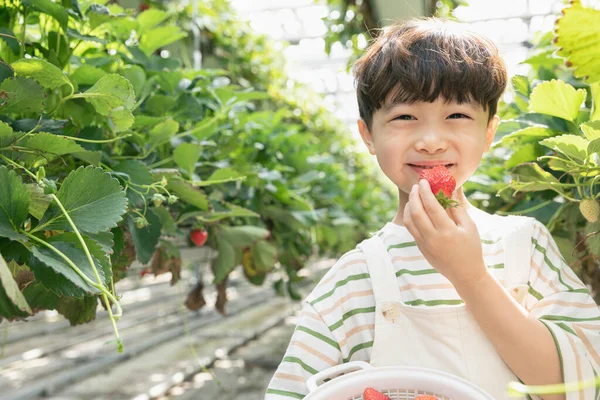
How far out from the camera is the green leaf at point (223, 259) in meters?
1.68

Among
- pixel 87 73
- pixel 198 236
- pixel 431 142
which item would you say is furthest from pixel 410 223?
pixel 198 236

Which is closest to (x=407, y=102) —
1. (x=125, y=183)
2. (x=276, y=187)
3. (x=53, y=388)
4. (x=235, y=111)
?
(x=125, y=183)

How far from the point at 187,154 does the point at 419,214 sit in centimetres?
75

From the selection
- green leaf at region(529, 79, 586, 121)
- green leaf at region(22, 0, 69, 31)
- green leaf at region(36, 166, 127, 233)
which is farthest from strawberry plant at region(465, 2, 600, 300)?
green leaf at region(22, 0, 69, 31)

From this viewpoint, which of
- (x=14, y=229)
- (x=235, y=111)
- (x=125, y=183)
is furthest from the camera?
(x=235, y=111)

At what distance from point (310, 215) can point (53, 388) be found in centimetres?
170

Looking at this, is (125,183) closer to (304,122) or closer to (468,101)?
(468,101)

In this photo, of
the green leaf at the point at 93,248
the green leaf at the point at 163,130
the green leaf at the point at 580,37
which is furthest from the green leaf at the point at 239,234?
the green leaf at the point at 580,37

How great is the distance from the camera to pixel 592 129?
0.82 metres

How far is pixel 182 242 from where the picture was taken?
1690 millimetres

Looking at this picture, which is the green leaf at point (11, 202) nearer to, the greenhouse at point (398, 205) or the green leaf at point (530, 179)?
the greenhouse at point (398, 205)

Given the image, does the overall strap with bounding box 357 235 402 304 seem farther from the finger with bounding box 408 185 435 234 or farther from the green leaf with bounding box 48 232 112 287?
the green leaf with bounding box 48 232 112 287

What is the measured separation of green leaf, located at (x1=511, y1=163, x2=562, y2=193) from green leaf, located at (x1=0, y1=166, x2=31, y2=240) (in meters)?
0.75

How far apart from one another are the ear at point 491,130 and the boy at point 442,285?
0.10 ft
